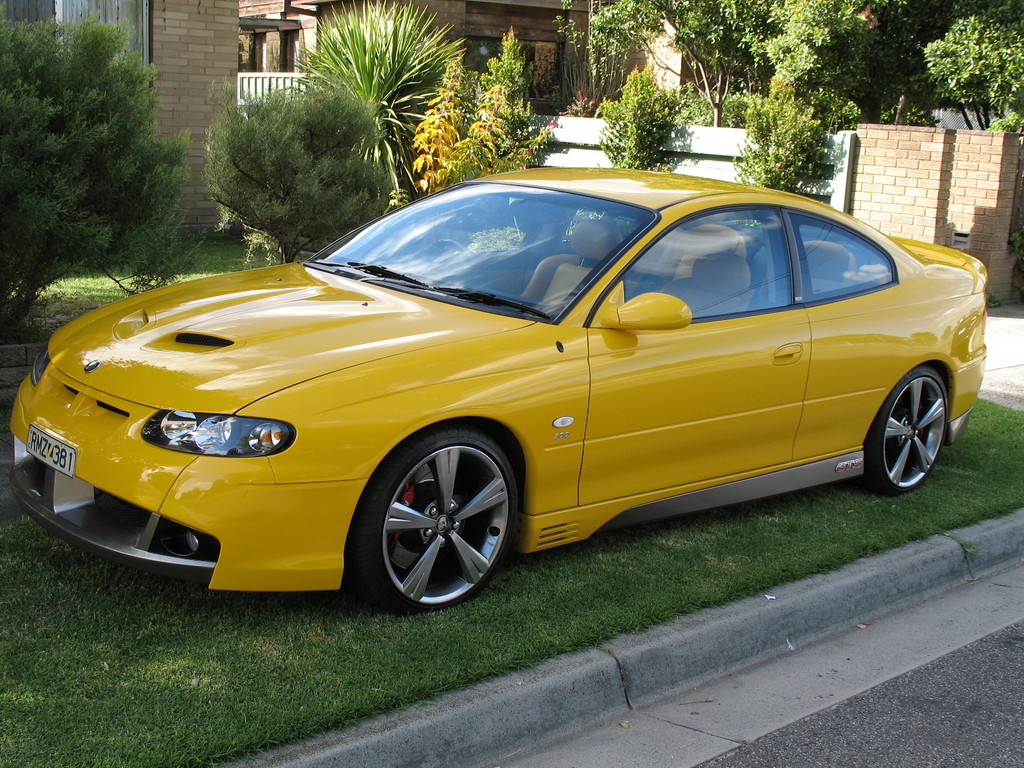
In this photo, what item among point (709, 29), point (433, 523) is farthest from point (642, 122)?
point (433, 523)

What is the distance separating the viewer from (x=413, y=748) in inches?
133

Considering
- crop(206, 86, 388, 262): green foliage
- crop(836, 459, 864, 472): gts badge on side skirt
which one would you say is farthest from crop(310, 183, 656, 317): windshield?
crop(206, 86, 388, 262): green foliage

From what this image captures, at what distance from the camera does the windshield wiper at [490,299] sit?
4.59m

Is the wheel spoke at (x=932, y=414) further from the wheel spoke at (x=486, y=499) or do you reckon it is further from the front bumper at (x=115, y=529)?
the front bumper at (x=115, y=529)

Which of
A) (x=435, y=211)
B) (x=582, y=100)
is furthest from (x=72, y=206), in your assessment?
(x=582, y=100)

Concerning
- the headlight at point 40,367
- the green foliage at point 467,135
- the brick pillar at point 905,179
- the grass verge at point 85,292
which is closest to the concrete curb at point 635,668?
the headlight at point 40,367

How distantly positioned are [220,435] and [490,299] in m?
1.40

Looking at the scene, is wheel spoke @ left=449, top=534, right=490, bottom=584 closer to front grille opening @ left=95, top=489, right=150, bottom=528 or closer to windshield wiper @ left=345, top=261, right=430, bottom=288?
front grille opening @ left=95, top=489, right=150, bottom=528

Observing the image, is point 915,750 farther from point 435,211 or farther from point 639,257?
point 435,211

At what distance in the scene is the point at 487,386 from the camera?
13.7ft

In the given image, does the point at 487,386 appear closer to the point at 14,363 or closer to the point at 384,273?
the point at 384,273

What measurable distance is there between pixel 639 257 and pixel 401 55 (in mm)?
9350

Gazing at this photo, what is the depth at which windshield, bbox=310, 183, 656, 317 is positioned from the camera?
4.73m

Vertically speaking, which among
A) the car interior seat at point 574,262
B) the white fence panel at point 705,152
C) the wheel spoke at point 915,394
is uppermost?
the white fence panel at point 705,152
